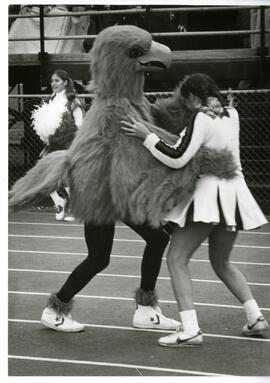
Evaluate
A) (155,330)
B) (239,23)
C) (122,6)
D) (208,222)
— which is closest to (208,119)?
(208,222)

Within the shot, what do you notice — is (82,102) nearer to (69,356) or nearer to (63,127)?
(63,127)

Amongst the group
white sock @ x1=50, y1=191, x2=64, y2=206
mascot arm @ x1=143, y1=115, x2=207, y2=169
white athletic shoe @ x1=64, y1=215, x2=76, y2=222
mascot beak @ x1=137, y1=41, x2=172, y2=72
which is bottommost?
white athletic shoe @ x1=64, y1=215, x2=76, y2=222

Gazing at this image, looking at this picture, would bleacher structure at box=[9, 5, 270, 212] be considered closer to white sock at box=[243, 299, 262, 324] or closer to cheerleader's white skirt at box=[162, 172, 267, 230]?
cheerleader's white skirt at box=[162, 172, 267, 230]

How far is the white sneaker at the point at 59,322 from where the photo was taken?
4.87m

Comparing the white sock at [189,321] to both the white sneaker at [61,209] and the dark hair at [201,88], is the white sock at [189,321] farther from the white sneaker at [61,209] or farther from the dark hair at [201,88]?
the dark hair at [201,88]

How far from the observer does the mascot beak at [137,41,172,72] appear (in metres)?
4.67

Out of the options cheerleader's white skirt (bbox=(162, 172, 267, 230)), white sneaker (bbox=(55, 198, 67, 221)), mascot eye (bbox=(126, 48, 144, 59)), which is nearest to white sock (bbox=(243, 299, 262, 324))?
cheerleader's white skirt (bbox=(162, 172, 267, 230))

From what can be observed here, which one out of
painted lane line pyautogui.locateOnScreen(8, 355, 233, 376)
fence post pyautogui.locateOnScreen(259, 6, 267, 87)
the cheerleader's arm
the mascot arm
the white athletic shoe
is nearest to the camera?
painted lane line pyautogui.locateOnScreen(8, 355, 233, 376)

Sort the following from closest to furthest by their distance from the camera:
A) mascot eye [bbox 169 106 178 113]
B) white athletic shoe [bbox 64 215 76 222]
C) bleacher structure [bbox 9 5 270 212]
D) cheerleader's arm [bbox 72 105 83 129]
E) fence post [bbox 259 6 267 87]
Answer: mascot eye [bbox 169 106 178 113], white athletic shoe [bbox 64 215 76 222], cheerleader's arm [bbox 72 105 83 129], bleacher structure [bbox 9 5 270 212], fence post [bbox 259 6 267 87]

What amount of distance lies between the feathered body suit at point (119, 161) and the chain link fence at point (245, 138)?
259 mm

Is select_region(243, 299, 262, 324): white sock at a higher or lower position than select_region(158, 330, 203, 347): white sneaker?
higher

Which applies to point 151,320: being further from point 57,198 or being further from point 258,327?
point 57,198

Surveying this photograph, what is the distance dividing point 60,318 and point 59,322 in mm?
21

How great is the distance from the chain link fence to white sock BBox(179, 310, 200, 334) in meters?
1.05
